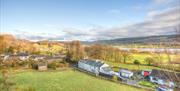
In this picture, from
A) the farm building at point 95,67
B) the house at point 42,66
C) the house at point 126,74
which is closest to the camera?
the house at point 126,74

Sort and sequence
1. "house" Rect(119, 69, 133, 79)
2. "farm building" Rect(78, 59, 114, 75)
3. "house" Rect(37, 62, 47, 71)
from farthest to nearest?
"farm building" Rect(78, 59, 114, 75) → "house" Rect(37, 62, 47, 71) → "house" Rect(119, 69, 133, 79)

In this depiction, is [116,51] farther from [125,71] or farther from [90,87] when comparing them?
[90,87]

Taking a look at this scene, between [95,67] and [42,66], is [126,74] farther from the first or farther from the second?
[42,66]

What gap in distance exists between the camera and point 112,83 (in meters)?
20.9

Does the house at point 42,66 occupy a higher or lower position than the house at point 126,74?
higher

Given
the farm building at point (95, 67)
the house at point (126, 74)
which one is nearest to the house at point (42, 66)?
the farm building at point (95, 67)

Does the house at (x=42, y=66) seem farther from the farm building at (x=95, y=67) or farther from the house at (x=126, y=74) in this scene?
the house at (x=126, y=74)

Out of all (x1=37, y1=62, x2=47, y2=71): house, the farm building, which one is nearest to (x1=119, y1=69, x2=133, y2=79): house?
the farm building

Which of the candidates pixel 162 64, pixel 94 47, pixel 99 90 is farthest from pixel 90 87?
pixel 94 47

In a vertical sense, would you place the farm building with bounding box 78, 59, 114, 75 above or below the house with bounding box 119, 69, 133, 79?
above

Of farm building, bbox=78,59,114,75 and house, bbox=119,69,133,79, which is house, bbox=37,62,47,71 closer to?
farm building, bbox=78,59,114,75

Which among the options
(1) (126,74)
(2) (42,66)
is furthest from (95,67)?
(2) (42,66)

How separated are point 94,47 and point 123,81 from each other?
1668 cm

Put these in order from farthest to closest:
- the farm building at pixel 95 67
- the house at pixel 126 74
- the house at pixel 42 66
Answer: the farm building at pixel 95 67 → the house at pixel 42 66 → the house at pixel 126 74
